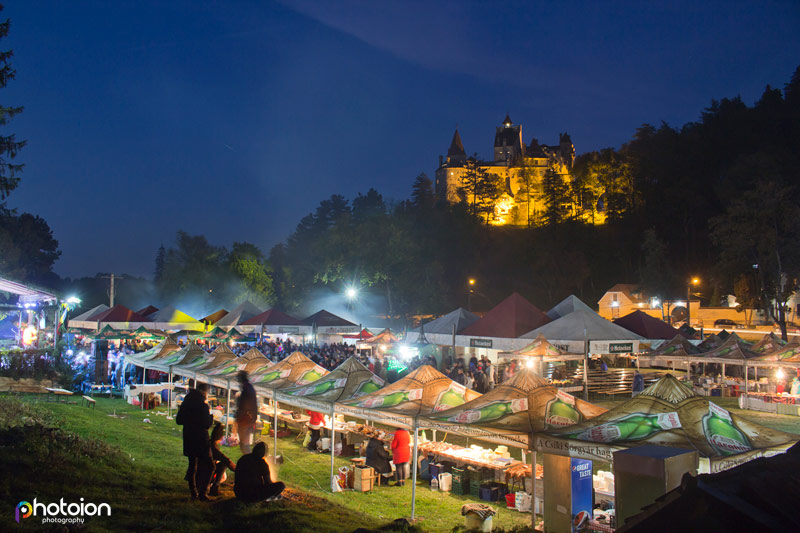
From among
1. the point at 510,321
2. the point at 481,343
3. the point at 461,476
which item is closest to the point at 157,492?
the point at 461,476

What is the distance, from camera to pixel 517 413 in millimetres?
8039

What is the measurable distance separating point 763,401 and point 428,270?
51.6 metres

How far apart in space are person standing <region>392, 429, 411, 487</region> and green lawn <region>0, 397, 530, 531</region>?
39 centimetres

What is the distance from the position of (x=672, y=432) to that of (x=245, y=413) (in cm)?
679

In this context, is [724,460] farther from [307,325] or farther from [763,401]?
[307,325]

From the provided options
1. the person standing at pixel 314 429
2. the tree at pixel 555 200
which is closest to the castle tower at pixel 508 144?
the tree at pixel 555 200

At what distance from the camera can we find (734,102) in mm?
85688

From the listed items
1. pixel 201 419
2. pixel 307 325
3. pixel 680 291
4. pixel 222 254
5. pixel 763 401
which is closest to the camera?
pixel 201 419

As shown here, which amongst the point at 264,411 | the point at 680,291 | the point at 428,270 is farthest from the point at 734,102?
the point at 264,411

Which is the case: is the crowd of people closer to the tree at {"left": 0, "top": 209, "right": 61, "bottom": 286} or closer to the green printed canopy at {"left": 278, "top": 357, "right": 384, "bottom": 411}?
the green printed canopy at {"left": 278, "top": 357, "right": 384, "bottom": 411}

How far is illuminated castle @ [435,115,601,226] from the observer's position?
10850cm

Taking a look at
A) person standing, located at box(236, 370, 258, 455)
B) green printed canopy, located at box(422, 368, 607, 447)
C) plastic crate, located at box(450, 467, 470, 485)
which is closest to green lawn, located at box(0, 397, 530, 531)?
plastic crate, located at box(450, 467, 470, 485)

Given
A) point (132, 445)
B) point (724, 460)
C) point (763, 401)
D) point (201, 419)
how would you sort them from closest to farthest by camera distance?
point (724, 460) → point (201, 419) → point (132, 445) → point (763, 401)

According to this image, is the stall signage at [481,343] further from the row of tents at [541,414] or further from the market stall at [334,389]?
the market stall at [334,389]
